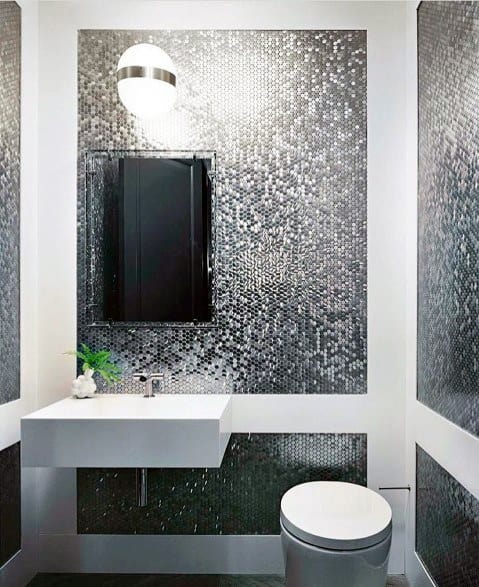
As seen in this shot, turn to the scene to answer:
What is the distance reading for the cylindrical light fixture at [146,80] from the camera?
211 cm

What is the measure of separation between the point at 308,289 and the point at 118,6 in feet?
5.08

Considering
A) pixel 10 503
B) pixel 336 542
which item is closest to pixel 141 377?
pixel 10 503

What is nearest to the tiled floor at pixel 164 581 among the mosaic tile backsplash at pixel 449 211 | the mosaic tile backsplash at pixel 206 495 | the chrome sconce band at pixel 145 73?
the mosaic tile backsplash at pixel 206 495

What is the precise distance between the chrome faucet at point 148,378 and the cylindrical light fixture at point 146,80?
113 centimetres

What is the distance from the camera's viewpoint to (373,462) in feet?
7.52

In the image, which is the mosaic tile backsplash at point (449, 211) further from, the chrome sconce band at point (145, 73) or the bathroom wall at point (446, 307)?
the chrome sconce band at point (145, 73)

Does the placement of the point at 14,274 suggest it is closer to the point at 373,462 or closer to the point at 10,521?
the point at 10,521

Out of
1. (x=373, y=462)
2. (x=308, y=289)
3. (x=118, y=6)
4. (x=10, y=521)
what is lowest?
(x=10, y=521)

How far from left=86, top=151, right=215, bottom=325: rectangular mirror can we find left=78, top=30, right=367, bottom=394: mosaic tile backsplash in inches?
2.6

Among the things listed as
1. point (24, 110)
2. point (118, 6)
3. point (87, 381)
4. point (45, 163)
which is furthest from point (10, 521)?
point (118, 6)

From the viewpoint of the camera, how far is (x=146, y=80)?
6.93 ft

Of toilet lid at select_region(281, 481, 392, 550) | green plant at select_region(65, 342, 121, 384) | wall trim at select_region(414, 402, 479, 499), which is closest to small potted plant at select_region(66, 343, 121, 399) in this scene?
green plant at select_region(65, 342, 121, 384)

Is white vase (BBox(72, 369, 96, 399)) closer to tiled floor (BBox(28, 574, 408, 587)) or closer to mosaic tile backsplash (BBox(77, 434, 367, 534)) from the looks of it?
mosaic tile backsplash (BBox(77, 434, 367, 534))

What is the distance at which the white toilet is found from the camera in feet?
5.35
